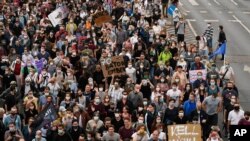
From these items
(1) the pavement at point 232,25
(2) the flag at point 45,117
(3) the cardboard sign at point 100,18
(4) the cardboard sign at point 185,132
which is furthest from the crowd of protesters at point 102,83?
(1) the pavement at point 232,25

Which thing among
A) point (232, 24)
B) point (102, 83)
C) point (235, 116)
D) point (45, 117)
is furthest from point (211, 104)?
point (232, 24)

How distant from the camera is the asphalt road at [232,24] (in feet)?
101

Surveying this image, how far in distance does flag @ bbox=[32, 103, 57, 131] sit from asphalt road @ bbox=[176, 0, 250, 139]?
26.6 feet

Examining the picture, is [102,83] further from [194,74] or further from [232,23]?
[232,23]

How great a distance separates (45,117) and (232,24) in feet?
83.4

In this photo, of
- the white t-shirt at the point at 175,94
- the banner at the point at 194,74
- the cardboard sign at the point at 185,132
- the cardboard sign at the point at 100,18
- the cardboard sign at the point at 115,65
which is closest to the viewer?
the cardboard sign at the point at 185,132

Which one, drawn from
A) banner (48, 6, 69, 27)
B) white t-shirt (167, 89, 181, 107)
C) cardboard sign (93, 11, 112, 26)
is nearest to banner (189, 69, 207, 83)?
white t-shirt (167, 89, 181, 107)

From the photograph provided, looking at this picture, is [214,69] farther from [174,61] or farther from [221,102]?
[221,102]

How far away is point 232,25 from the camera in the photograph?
144ft

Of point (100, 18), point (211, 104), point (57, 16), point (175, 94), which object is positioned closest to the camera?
point (211, 104)

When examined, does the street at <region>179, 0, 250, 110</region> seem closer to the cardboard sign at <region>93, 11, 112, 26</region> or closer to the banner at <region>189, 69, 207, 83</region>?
the banner at <region>189, 69, 207, 83</region>

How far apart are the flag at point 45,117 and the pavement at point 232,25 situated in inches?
236

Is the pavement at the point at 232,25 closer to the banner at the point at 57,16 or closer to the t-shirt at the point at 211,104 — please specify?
the t-shirt at the point at 211,104

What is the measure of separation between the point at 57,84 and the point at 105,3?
1506cm
